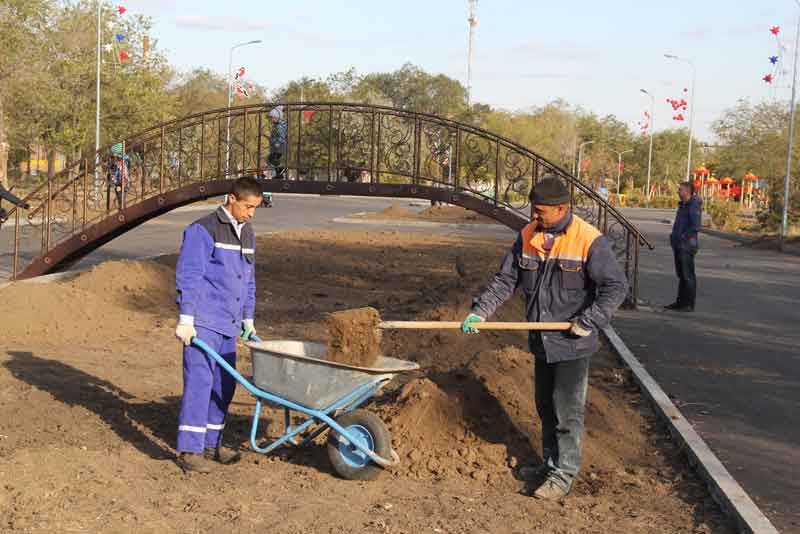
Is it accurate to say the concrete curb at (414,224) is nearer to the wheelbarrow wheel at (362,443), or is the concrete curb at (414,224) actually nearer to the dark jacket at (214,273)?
the dark jacket at (214,273)

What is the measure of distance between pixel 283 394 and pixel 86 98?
37.3m

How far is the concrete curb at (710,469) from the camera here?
5.10m

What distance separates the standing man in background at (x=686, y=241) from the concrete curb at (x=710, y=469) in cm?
537

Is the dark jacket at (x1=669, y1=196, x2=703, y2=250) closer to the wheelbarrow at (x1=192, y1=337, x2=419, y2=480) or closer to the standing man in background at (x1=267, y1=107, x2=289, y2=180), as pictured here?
the standing man in background at (x1=267, y1=107, x2=289, y2=180)

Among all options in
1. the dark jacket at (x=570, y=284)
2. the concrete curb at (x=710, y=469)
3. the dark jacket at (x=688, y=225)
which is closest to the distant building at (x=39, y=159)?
the dark jacket at (x=688, y=225)

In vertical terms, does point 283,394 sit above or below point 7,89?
below

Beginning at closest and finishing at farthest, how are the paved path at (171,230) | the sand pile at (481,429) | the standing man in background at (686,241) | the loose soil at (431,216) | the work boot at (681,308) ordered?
1. the sand pile at (481,429)
2. the standing man in background at (686,241)
3. the work boot at (681,308)
4. the paved path at (171,230)
5. the loose soil at (431,216)

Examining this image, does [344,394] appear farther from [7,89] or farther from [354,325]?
[7,89]

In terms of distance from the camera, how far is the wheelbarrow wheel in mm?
5707

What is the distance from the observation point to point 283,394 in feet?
18.6

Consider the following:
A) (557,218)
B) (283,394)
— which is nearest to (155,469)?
(283,394)

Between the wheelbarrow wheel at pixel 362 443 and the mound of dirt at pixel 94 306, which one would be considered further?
the mound of dirt at pixel 94 306

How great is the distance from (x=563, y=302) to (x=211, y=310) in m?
2.06

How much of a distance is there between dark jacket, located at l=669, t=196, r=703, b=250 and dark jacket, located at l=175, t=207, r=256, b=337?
9195 mm
